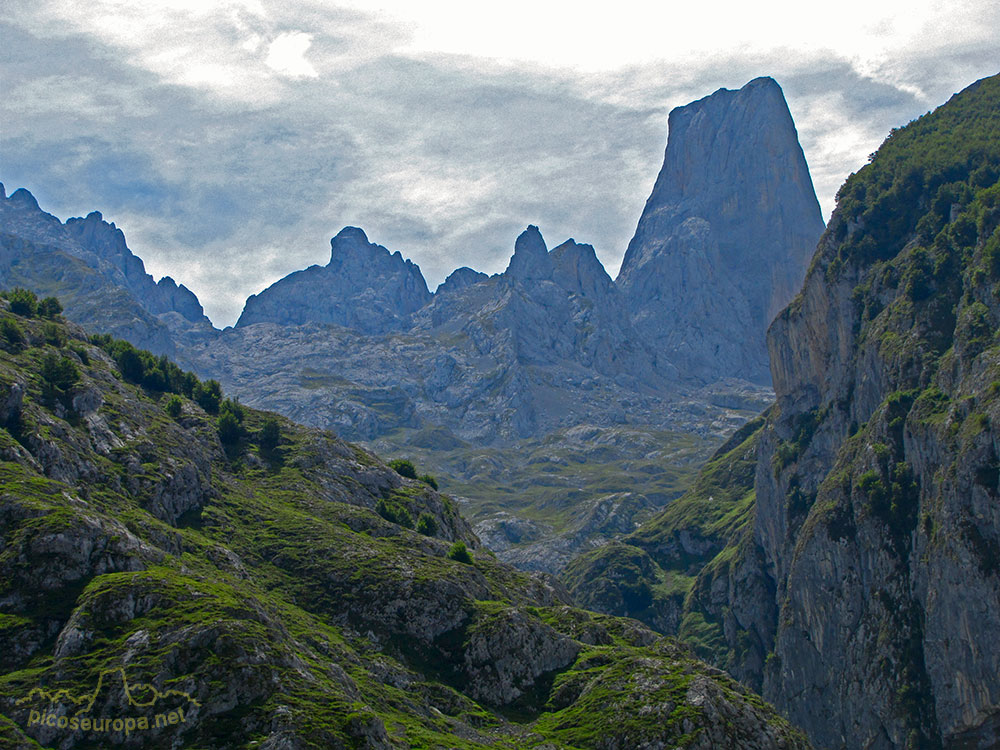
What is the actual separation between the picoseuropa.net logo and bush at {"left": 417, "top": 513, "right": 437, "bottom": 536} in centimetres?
7454

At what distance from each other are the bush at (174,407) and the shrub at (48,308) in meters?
27.3

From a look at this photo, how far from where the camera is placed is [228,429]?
472 ft

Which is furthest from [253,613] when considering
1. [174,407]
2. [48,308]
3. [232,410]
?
[48,308]

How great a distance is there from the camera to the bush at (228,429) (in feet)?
469

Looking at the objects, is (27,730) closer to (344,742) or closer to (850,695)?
(344,742)

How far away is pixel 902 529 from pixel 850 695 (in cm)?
3471

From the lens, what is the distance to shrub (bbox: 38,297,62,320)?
493 ft

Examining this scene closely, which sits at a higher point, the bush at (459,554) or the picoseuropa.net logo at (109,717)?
the picoseuropa.net logo at (109,717)

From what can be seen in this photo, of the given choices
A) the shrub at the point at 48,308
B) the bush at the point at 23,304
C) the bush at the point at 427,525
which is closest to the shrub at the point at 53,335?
the bush at the point at 23,304

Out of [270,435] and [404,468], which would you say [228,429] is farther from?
[404,468]

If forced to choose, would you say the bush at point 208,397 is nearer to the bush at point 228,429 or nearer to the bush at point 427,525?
the bush at point 228,429

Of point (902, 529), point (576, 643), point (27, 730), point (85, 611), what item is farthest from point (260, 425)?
point (902, 529)

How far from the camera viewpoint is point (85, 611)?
69.1 metres

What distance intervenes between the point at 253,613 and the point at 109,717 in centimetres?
1518
